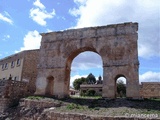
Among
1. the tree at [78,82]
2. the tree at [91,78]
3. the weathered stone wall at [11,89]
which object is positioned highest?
the tree at [91,78]

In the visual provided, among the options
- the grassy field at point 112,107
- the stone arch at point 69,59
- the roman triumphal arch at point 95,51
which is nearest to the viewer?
the grassy field at point 112,107

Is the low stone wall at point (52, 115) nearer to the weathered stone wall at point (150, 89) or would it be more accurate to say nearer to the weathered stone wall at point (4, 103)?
the weathered stone wall at point (4, 103)

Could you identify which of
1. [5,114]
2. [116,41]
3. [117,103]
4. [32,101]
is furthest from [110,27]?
[5,114]

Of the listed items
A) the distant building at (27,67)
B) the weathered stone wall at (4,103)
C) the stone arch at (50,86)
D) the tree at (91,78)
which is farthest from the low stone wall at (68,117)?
the tree at (91,78)

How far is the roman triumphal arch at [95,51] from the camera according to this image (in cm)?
1584

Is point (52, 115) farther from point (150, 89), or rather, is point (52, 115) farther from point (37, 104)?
point (150, 89)

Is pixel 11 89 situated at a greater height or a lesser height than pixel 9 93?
greater

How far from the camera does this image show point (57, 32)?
1944cm

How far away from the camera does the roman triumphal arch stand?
1584 centimetres

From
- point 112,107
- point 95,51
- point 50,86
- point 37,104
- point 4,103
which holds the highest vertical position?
point 95,51

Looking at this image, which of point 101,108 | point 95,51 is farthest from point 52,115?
point 95,51

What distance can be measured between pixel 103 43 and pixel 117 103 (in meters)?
5.51

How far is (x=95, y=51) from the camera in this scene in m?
18.2

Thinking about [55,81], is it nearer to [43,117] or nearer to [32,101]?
[32,101]
